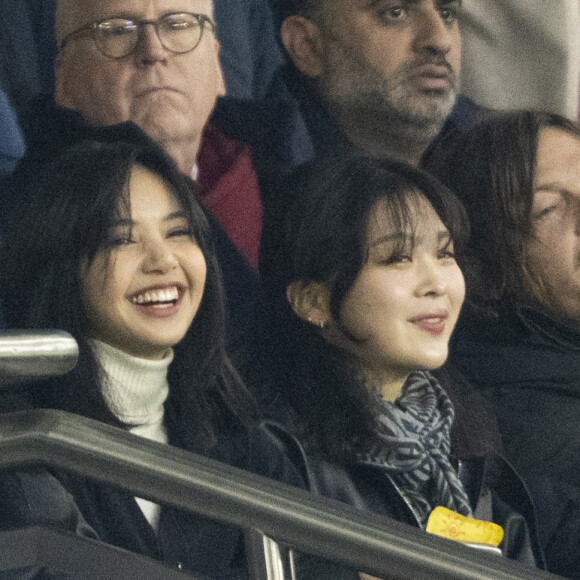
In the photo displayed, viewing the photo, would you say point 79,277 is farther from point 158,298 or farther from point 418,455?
point 418,455

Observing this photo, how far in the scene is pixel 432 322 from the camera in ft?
4.52

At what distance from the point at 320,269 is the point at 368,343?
11 cm

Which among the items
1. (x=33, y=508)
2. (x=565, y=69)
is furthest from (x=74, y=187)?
(x=565, y=69)

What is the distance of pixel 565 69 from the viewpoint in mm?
1769

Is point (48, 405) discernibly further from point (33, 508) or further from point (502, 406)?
point (502, 406)

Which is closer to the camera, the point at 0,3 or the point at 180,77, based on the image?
the point at 0,3

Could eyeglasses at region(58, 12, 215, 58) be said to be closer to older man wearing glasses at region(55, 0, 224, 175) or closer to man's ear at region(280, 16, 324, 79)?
older man wearing glasses at region(55, 0, 224, 175)

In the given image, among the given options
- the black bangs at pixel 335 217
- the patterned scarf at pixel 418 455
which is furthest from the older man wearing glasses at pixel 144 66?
the patterned scarf at pixel 418 455

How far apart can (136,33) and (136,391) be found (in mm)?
448

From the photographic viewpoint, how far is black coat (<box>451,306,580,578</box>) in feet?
4.83

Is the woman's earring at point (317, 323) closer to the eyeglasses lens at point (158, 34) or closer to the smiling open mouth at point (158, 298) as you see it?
the smiling open mouth at point (158, 298)

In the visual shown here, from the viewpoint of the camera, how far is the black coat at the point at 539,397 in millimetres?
1474

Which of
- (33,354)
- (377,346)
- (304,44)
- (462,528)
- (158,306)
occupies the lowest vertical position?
(462,528)

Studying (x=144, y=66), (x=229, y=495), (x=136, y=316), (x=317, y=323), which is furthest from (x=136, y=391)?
(x=229, y=495)
